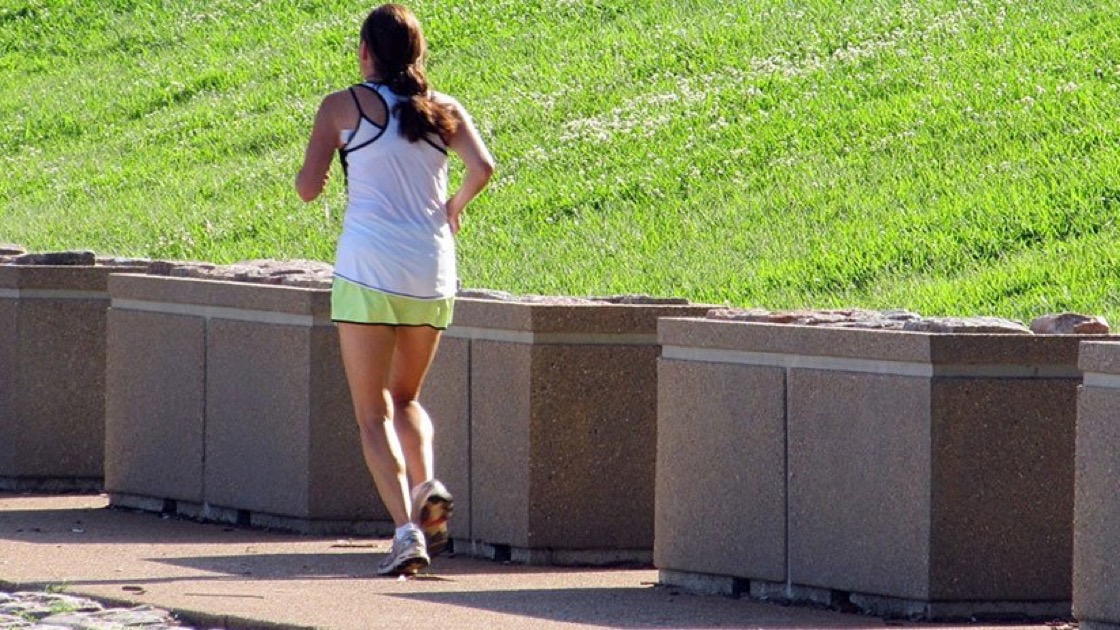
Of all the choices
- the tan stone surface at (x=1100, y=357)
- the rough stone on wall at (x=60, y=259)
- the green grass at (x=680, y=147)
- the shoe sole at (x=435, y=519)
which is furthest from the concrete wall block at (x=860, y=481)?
the green grass at (x=680, y=147)

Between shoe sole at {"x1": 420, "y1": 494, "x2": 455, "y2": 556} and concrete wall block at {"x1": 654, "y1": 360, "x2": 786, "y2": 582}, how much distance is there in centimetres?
78

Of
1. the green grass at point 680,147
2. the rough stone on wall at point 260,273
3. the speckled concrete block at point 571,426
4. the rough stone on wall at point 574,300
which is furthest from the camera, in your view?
the green grass at point 680,147

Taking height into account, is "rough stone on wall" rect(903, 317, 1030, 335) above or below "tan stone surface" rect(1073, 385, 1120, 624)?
above

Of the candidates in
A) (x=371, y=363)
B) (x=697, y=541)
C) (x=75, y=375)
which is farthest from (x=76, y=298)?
(x=697, y=541)

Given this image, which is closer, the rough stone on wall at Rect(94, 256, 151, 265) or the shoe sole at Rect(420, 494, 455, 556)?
the shoe sole at Rect(420, 494, 455, 556)

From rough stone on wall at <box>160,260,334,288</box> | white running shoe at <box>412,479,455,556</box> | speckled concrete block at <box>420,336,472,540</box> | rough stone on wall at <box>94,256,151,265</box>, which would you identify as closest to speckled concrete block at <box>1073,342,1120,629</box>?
white running shoe at <box>412,479,455,556</box>

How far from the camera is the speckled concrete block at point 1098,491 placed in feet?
20.1

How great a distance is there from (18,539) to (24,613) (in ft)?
5.66

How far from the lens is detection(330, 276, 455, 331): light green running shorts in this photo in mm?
7117

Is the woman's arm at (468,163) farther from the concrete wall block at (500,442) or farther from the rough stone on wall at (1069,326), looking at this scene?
the rough stone on wall at (1069,326)

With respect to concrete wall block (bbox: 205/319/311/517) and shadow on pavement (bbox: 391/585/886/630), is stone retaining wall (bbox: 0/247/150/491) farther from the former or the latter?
shadow on pavement (bbox: 391/585/886/630)

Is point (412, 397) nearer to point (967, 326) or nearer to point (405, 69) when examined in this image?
point (405, 69)

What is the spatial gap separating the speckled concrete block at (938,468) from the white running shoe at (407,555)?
1.29 metres

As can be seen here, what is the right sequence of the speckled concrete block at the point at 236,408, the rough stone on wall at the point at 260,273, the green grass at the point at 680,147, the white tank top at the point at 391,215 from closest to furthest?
the white tank top at the point at 391,215, the speckled concrete block at the point at 236,408, the rough stone on wall at the point at 260,273, the green grass at the point at 680,147
